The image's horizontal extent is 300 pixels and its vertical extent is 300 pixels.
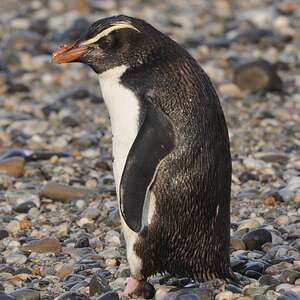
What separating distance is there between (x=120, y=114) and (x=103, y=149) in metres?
3.21

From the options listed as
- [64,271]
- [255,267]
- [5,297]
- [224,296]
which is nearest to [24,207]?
[64,271]

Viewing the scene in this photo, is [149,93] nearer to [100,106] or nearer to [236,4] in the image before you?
[100,106]

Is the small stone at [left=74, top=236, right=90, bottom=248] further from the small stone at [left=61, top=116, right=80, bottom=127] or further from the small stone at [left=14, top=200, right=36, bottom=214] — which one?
the small stone at [left=61, top=116, right=80, bottom=127]

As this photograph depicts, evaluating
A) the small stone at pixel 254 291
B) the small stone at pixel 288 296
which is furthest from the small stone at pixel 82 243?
the small stone at pixel 288 296

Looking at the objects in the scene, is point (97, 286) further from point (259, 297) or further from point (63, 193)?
point (63, 193)

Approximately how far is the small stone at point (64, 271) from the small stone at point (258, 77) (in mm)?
4342

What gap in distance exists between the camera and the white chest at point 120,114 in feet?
14.2

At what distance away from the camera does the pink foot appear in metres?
4.48

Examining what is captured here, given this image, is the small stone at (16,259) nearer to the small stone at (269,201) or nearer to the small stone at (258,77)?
the small stone at (269,201)

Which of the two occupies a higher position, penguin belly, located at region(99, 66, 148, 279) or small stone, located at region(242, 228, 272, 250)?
penguin belly, located at region(99, 66, 148, 279)

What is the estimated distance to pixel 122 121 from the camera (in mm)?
4359

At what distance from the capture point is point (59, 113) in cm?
852

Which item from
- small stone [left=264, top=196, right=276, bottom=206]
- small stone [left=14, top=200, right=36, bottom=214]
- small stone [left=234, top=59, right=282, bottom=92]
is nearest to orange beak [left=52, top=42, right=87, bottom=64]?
small stone [left=14, top=200, right=36, bottom=214]

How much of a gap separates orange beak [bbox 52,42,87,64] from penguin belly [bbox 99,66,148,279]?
0.19 metres
